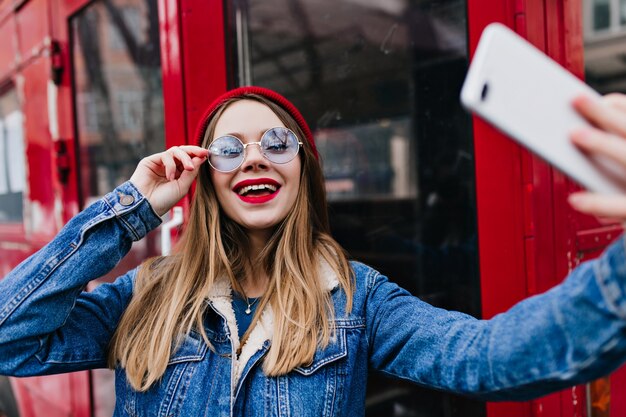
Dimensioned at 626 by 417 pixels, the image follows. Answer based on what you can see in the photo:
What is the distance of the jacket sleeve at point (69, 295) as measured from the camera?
1.07 meters

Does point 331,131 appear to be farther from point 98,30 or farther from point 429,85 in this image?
point 98,30

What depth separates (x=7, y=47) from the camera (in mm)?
2961

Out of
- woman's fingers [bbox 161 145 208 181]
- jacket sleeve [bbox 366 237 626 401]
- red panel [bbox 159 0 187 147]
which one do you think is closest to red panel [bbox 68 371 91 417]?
red panel [bbox 159 0 187 147]

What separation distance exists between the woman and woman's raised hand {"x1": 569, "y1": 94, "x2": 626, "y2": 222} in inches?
11.7

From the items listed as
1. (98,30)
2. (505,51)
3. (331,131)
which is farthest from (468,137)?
(98,30)

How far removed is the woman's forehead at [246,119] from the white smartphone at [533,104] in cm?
69

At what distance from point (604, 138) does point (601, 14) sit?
3.70ft

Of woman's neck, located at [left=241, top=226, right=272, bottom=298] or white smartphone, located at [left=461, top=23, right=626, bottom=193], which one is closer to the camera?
white smartphone, located at [left=461, top=23, right=626, bottom=193]

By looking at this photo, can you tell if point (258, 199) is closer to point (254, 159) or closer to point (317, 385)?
point (254, 159)

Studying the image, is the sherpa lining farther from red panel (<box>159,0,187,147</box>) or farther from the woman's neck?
red panel (<box>159,0,187,147</box>)

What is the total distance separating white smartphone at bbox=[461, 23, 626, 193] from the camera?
2.06 feet

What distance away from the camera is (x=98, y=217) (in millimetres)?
1140

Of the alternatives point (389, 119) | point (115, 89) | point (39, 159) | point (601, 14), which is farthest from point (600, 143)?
point (39, 159)

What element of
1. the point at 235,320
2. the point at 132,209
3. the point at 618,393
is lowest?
the point at 618,393
